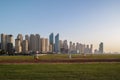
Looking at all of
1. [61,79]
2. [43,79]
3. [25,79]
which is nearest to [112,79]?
[61,79]

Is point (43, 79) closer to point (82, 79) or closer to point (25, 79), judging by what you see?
point (25, 79)

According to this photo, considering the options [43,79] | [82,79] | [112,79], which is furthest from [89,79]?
[43,79]

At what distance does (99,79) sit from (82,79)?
105 cm

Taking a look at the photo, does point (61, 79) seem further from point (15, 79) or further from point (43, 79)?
point (15, 79)

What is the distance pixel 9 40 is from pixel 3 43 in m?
5.43

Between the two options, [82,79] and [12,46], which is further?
[12,46]

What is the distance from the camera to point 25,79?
14.8 meters

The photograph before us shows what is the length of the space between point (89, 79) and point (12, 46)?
7076 inches

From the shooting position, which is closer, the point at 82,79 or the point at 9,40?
the point at 82,79

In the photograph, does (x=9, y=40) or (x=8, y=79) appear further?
(x=9, y=40)

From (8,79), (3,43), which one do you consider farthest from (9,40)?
(8,79)

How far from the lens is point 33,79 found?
1480 centimetres

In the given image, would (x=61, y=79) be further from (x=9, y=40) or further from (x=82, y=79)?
(x=9, y=40)

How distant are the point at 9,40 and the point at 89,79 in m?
190
